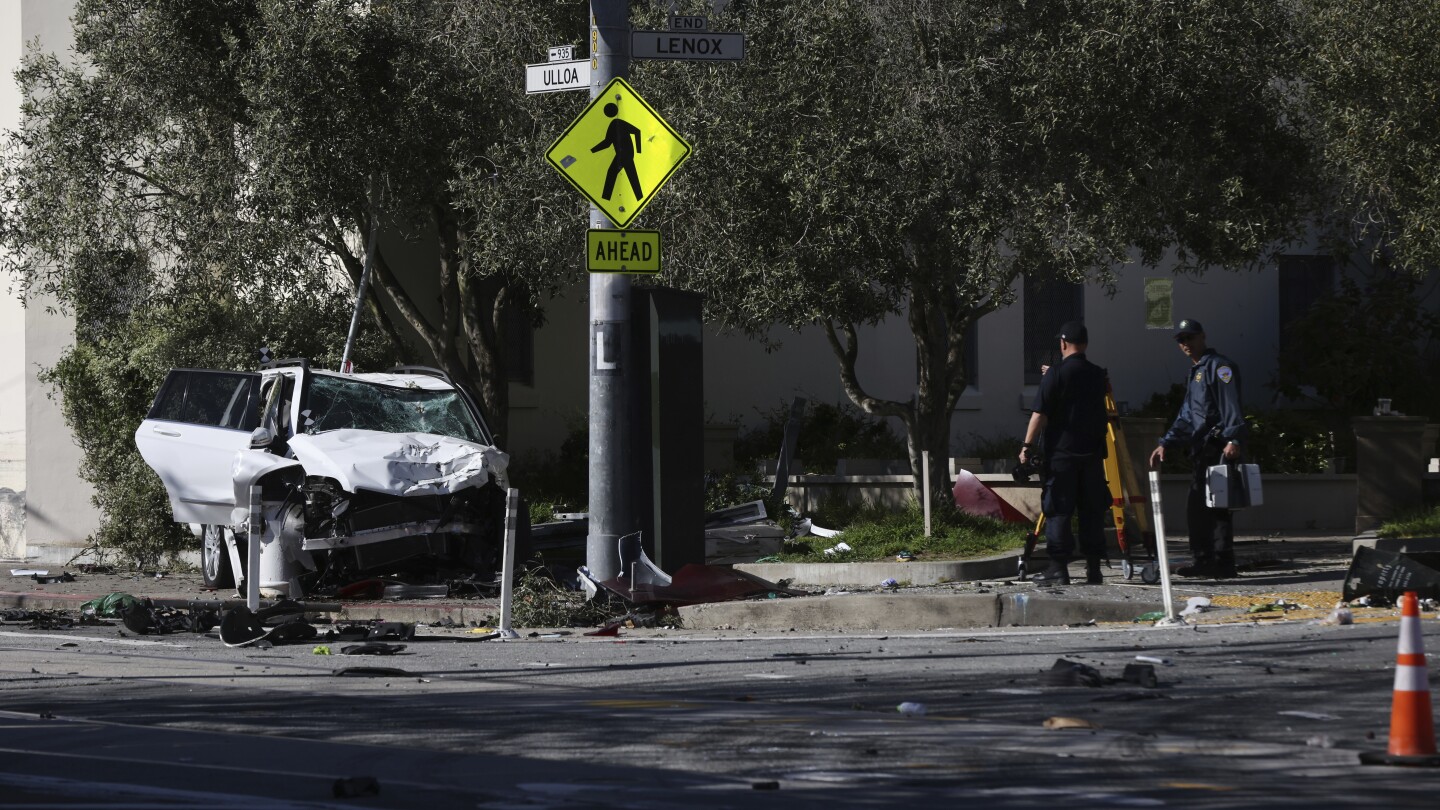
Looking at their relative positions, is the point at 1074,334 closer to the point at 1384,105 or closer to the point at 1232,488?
the point at 1232,488

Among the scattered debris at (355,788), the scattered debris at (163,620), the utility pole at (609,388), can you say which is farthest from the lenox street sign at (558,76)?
the scattered debris at (355,788)

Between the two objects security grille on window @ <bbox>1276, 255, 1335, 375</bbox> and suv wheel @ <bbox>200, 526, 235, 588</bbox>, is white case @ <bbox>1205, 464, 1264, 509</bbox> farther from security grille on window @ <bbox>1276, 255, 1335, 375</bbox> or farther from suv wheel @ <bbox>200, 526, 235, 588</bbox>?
security grille on window @ <bbox>1276, 255, 1335, 375</bbox>

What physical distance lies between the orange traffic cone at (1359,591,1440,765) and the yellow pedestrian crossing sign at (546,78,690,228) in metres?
7.04

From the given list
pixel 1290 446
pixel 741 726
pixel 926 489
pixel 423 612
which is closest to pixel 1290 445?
pixel 1290 446

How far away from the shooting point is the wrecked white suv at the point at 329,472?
13.0 m

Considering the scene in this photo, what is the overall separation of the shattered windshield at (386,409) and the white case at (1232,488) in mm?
6166

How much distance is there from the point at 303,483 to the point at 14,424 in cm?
978

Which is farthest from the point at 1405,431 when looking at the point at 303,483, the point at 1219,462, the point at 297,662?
the point at 297,662

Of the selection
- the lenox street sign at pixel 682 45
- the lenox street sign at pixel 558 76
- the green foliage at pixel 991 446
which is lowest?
the green foliage at pixel 991 446

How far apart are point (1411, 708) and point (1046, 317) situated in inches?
735

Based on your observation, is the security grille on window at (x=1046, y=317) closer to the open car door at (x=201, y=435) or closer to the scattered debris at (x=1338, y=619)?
the open car door at (x=201, y=435)

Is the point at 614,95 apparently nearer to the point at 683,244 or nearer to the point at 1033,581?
the point at 683,244

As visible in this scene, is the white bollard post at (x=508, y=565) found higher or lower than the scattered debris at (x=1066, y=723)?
higher

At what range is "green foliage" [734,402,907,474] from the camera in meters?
22.0
